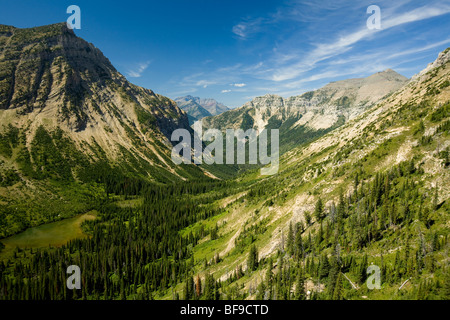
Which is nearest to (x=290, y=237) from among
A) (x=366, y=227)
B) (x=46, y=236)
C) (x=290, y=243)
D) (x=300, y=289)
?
(x=290, y=243)

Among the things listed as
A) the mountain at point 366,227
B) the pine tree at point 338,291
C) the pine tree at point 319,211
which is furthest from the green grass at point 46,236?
the pine tree at point 338,291

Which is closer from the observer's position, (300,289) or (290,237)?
(300,289)

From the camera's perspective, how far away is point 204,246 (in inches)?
4801

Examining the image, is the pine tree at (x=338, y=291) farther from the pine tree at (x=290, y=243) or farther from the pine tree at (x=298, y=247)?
the pine tree at (x=290, y=243)

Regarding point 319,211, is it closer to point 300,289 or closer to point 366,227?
point 366,227

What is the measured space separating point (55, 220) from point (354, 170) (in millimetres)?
181331

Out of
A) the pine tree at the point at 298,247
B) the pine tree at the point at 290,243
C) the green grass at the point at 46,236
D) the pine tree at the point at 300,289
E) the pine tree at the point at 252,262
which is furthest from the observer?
the green grass at the point at 46,236

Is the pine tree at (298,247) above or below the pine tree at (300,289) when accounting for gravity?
above

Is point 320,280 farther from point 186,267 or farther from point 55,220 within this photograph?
point 55,220

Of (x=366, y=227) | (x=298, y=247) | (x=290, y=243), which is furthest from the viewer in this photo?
(x=290, y=243)

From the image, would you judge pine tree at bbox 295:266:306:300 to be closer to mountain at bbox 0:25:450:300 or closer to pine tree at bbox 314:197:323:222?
mountain at bbox 0:25:450:300

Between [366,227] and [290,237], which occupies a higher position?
[366,227]

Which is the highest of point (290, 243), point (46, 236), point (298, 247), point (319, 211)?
point (319, 211)

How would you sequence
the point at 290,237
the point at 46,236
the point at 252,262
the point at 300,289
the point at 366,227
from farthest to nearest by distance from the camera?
the point at 46,236, the point at 252,262, the point at 290,237, the point at 366,227, the point at 300,289
